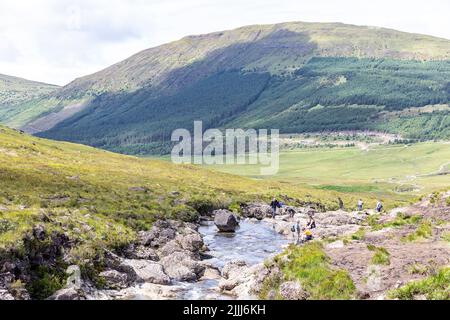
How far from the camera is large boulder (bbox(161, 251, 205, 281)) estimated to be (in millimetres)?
41531

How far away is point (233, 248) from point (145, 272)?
62.6 ft

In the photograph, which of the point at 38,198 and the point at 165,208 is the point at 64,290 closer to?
the point at 38,198

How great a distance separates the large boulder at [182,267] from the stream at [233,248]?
3.51 ft

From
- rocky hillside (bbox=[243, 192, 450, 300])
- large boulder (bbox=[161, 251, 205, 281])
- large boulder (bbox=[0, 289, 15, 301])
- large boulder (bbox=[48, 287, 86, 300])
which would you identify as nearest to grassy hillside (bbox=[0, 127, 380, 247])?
large boulder (bbox=[0, 289, 15, 301])

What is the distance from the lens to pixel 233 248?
5778 centimetres

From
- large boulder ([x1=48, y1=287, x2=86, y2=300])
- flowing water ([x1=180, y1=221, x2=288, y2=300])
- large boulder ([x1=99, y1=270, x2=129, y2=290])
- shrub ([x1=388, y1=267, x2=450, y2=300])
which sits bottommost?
flowing water ([x1=180, y1=221, x2=288, y2=300])

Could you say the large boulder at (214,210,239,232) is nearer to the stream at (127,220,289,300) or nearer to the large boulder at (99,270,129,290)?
the stream at (127,220,289,300)

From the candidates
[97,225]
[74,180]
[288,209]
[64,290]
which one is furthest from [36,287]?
[288,209]

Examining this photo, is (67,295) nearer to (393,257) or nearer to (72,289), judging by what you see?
(72,289)

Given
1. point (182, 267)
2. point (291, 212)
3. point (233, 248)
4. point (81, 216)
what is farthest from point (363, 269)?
point (291, 212)

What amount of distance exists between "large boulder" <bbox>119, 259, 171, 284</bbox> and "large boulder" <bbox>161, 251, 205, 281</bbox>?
3.20 ft

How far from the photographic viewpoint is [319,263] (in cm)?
3550

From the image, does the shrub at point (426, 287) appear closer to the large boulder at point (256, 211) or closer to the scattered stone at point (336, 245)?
the scattered stone at point (336, 245)
